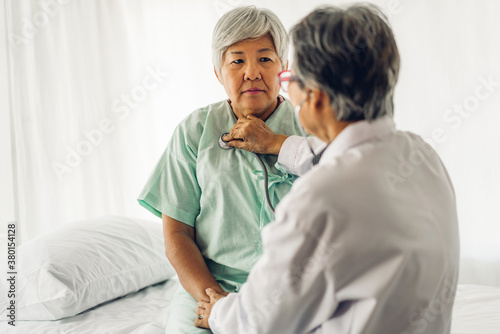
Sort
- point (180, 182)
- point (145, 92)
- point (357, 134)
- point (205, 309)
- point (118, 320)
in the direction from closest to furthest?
point (357, 134), point (205, 309), point (180, 182), point (118, 320), point (145, 92)

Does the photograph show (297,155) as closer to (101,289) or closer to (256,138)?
(256,138)

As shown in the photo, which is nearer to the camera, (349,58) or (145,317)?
(349,58)

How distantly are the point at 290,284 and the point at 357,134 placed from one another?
0.28 metres

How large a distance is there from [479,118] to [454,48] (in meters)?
0.34

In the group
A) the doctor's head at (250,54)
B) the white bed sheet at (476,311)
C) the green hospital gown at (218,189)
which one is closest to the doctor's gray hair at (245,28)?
the doctor's head at (250,54)

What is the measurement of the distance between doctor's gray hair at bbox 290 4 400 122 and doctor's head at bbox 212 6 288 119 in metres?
0.49

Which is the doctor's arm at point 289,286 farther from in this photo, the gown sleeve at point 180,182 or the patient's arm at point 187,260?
the gown sleeve at point 180,182

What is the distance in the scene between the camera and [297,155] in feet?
4.11

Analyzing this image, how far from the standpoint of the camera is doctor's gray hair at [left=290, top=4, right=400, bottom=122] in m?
0.82

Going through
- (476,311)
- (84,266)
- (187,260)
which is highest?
(187,260)

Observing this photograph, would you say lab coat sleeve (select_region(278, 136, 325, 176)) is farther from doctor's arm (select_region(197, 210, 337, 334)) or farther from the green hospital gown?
doctor's arm (select_region(197, 210, 337, 334))

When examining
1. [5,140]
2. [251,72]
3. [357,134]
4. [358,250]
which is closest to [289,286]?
[358,250]

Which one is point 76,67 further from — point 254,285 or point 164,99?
point 254,285

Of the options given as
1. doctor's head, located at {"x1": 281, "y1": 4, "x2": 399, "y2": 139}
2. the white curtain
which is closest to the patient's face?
doctor's head, located at {"x1": 281, "y1": 4, "x2": 399, "y2": 139}
